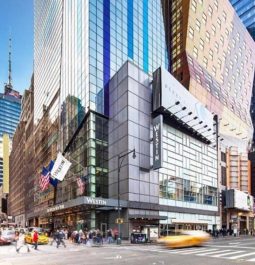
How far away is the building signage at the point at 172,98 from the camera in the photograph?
5772 cm

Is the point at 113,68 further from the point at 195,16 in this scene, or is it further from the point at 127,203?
the point at 195,16

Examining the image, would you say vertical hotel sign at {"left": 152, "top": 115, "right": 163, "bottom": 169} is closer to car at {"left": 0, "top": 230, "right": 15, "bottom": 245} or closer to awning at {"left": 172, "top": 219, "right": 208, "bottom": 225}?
awning at {"left": 172, "top": 219, "right": 208, "bottom": 225}

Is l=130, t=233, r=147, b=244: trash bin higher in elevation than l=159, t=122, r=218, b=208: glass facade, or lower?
lower

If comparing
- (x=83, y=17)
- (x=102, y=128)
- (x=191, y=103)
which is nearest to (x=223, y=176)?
(x=191, y=103)

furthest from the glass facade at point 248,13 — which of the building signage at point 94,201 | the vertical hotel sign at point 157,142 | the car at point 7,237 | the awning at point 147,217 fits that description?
the car at point 7,237

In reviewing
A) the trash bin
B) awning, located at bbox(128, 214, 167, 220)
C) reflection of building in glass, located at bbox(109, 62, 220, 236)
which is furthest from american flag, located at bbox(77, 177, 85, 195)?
the trash bin

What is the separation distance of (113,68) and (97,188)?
1899cm

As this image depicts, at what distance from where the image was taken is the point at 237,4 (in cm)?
19588

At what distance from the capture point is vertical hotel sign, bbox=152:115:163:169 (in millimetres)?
53812

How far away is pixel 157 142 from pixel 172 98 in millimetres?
8760

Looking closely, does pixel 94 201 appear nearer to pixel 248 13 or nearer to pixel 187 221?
pixel 187 221

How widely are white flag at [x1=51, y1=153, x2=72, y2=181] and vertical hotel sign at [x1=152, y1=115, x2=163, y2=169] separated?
11.3m

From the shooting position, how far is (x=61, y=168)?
1977 inches

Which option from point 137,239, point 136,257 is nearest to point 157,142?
point 137,239
